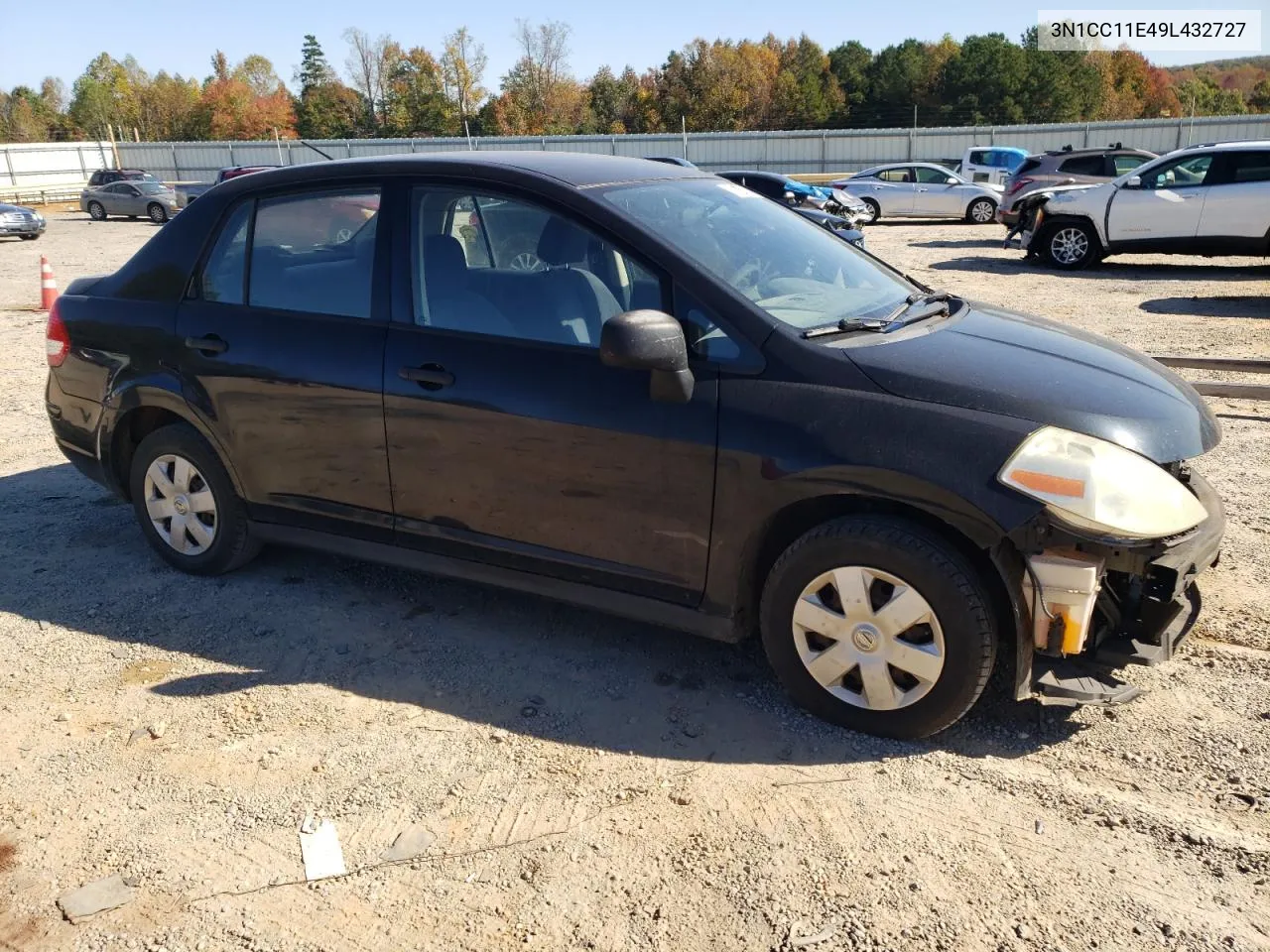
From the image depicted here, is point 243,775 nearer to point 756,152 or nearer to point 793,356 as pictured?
point 793,356

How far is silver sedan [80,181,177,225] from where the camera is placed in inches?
1298

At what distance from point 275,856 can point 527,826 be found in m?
0.71

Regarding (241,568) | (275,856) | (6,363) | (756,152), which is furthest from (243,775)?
(756,152)

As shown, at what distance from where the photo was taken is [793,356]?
10.7ft

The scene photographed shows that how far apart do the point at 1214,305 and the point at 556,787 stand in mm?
11226

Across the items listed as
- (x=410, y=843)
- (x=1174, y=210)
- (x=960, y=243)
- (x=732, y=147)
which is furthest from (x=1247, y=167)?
(x=732, y=147)

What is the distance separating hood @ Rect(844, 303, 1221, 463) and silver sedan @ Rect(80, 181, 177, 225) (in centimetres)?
3414

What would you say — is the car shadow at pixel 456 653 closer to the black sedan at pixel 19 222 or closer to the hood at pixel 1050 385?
the hood at pixel 1050 385

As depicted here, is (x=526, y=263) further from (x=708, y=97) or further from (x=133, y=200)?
(x=708, y=97)

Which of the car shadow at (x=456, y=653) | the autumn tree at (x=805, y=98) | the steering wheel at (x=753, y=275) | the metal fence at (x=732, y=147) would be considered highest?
the autumn tree at (x=805, y=98)

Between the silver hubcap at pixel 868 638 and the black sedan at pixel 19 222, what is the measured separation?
27722 mm

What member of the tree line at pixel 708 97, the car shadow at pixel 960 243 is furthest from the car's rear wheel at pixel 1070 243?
the tree line at pixel 708 97

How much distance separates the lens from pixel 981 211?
24.3 metres

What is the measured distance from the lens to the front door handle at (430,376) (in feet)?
12.3
